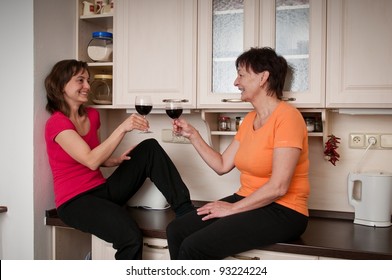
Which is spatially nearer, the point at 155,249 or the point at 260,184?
the point at 260,184

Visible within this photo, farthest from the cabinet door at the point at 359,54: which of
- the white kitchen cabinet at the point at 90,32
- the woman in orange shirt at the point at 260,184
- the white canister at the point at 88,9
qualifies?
the white canister at the point at 88,9

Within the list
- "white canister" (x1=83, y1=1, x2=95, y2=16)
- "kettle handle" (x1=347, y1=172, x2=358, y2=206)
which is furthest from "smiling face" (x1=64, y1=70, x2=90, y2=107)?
"kettle handle" (x1=347, y1=172, x2=358, y2=206)

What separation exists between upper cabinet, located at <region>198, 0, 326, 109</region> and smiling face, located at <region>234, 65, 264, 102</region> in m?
0.15

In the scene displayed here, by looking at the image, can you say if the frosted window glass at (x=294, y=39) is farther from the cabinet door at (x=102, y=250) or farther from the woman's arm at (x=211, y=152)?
the cabinet door at (x=102, y=250)

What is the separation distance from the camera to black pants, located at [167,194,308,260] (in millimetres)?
1546

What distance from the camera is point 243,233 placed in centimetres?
154

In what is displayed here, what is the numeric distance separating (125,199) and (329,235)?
0.85m

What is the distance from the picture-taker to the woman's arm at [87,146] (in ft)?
5.82

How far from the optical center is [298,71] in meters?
1.80

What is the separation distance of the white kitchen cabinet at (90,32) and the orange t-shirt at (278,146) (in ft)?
2.52

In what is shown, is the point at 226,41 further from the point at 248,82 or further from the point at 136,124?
the point at 136,124

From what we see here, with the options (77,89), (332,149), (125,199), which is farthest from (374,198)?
(77,89)

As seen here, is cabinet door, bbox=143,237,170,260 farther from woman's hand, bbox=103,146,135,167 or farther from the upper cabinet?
the upper cabinet
